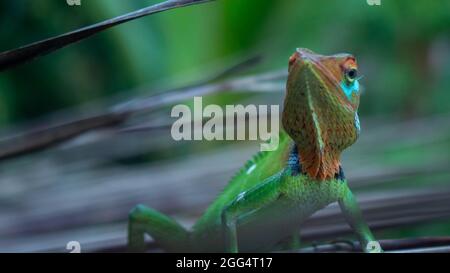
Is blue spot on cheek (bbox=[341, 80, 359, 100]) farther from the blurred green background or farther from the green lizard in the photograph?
the blurred green background

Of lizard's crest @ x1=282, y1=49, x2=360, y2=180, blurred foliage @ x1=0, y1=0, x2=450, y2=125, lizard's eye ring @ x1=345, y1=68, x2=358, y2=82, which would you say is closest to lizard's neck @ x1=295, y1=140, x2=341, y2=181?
lizard's crest @ x1=282, y1=49, x2=360, y2=180

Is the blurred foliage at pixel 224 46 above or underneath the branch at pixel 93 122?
above

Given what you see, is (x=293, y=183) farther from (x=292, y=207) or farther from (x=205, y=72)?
(x=205, y=72)

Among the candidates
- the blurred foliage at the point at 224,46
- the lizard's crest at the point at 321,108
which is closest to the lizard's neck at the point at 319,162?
the lizard's crest at the point at 321,108

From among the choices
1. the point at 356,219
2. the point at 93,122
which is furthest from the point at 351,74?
the point at 93,122

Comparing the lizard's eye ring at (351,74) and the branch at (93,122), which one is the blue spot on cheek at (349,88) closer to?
the lizard's eye ring at (351,74)

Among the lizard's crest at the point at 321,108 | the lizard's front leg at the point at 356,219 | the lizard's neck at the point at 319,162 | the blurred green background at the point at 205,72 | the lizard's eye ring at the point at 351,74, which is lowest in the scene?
the lizard's front leg at the point at 356,219
